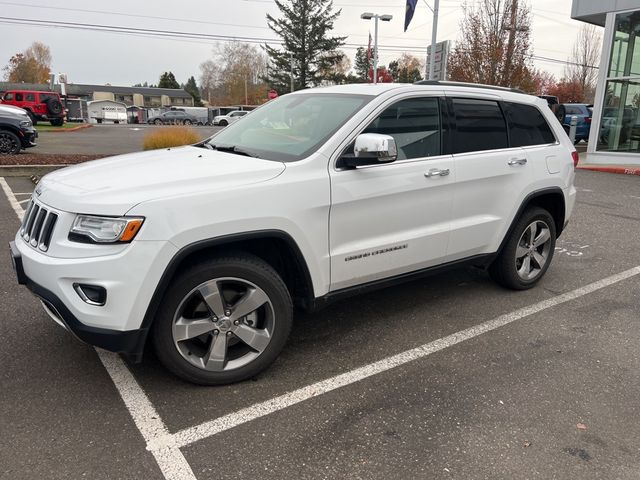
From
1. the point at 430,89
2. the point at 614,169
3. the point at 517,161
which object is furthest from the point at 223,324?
the point at 614,169

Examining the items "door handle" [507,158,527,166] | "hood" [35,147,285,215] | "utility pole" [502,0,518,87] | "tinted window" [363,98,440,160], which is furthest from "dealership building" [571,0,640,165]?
"hood" [35,147,285,215]

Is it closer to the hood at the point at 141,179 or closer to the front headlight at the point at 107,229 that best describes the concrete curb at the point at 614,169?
the hood at the point at 141,179

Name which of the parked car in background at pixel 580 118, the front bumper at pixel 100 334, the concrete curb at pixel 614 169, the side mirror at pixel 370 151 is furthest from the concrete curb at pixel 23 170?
the parked car in background at pixel 580 118

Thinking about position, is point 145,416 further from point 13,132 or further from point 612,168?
point 612,168

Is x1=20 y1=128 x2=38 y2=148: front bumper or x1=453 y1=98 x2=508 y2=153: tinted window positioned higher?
x1=453 y1=98 x2=508 y2=153: tinted window

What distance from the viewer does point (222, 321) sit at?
119 inches

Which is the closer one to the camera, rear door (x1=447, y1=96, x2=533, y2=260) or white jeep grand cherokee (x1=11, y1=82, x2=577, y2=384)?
white jeep grand cherokee (x1=11, y1=82, x2=577, y2=384)

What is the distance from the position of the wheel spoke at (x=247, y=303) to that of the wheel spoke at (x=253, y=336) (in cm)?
8

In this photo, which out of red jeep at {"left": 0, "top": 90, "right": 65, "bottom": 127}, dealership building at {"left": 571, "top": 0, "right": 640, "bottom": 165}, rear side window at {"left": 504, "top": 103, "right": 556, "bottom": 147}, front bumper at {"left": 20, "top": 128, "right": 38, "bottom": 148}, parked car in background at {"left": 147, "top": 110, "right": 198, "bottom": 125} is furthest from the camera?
parked car in background at {"left": 147, "top": 110, "right": 198, "bottom": 125}

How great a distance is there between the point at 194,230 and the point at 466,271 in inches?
136

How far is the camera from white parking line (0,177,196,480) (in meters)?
2.43

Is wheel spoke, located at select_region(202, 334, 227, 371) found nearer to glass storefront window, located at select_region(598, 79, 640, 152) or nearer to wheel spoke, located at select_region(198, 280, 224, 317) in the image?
wheel spoke, located at select_region(198, 280, 224, 317)

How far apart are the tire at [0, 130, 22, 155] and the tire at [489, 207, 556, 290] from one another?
503 inches

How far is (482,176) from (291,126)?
5.08 feet
